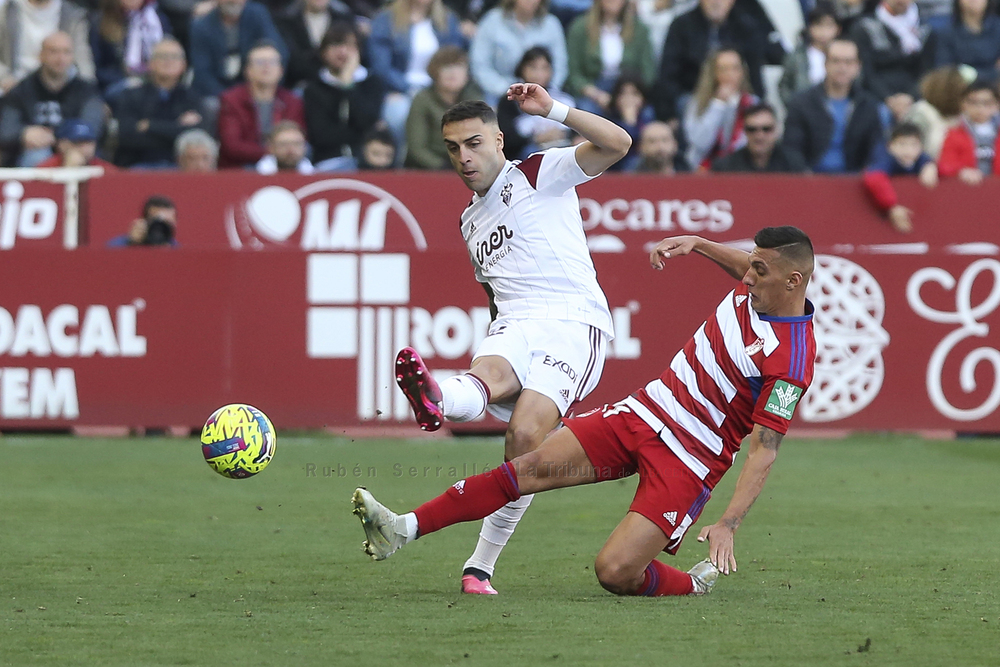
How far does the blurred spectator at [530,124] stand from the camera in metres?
13.8

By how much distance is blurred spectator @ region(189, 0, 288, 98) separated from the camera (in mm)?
14969

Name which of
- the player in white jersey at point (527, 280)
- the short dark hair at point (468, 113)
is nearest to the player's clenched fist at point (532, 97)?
the player in white jersey at point (527, 280)

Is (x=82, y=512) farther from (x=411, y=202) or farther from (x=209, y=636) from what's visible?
(x=411, y=202)

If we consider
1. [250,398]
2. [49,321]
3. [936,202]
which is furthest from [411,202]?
[936,202]

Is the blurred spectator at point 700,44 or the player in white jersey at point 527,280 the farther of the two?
the blurred spectator at point 700,44

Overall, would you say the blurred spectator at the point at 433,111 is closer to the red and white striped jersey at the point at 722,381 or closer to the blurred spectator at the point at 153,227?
the blurred spectator at the point at 153,227

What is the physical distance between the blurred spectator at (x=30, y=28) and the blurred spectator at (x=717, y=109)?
605cm

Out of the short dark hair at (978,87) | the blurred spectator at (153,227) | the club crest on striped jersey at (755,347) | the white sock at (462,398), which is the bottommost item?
the white sock at (462,398)

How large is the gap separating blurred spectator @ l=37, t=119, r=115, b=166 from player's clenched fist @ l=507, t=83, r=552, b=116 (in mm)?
7856

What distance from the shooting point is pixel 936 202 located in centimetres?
1320

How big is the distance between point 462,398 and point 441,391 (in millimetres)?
102

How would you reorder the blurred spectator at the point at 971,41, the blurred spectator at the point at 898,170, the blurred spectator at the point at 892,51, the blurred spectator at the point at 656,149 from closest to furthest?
the blurred spectator at the point at 898,170, the blurred spectator at the point at 656,149, the blurred spectator at the point at 892,51, the blurred spectator at the point at 971,41

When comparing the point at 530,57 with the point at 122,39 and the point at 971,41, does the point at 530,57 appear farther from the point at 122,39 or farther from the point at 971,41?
the point at 971,41

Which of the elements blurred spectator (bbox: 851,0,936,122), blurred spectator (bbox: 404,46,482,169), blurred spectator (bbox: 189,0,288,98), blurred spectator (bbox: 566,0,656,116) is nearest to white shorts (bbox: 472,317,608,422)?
blurred spectator (bbox: 404,46,482,169)
